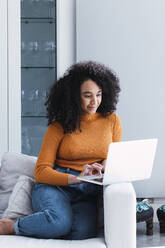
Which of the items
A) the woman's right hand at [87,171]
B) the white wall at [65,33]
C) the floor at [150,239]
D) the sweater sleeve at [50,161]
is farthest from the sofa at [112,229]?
the white wall at [65,33]

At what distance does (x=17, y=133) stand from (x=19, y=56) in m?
0.64

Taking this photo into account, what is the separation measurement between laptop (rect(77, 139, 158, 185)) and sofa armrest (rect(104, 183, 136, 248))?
0.10 metres

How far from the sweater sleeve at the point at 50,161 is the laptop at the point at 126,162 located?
18 cm

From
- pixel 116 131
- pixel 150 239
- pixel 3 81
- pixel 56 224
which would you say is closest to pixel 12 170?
pixel 56 224

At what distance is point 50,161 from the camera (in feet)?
7.31

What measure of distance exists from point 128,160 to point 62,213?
399 mm

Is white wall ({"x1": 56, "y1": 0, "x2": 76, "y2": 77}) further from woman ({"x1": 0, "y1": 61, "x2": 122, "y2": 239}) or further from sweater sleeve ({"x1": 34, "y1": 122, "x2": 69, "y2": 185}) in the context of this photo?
sweater sleeve ({"x1": 34, "y1": 122, "x2": 69, "y2": 185})

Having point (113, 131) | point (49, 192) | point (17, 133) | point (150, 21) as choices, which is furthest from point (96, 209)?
point (150, 21)

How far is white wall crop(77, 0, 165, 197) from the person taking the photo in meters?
3.70

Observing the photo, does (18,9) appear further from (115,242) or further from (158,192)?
(115,242)

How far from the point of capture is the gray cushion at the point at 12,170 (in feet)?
7.75

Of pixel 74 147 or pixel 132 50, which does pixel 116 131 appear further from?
pixel 132 50

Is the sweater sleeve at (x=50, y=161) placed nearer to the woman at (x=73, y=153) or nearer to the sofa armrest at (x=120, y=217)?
the woman at (x=73, y=153)

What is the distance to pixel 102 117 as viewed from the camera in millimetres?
2412
